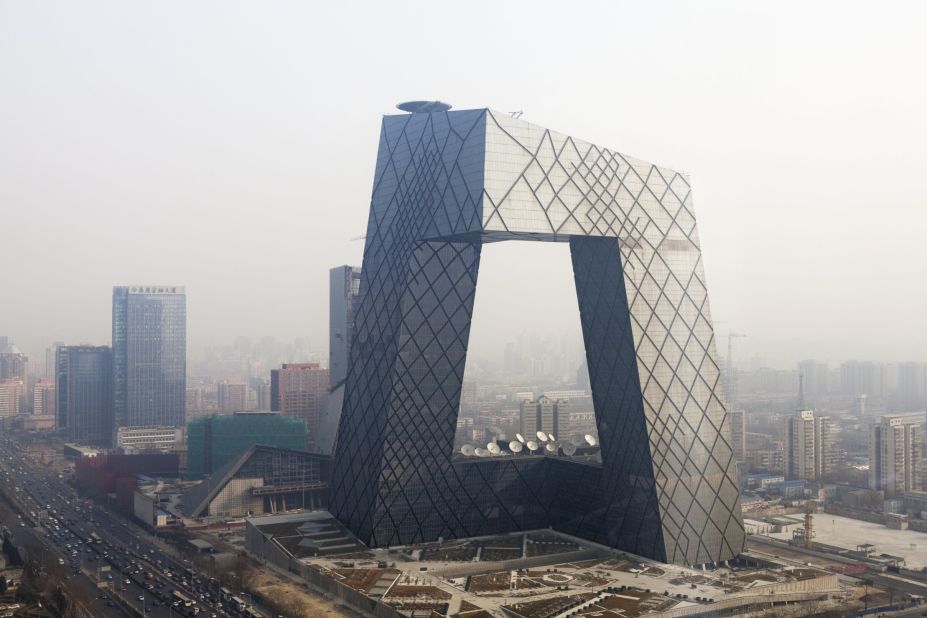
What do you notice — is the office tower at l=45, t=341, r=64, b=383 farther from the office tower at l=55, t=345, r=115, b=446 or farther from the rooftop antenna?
the rooftop antenna

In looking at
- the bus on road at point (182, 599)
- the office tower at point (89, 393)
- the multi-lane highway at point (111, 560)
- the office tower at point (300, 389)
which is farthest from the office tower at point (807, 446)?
the office tower at point (89, 393)

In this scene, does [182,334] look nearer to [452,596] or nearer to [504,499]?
[504,499]

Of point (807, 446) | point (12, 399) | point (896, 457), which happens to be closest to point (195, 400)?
point (12, 399)

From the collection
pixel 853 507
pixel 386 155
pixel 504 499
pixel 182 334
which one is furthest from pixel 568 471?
pixel 182 334

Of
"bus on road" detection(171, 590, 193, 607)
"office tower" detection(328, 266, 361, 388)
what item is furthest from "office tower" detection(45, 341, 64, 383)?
"bus on road" detection(171, 590, 193, 607)

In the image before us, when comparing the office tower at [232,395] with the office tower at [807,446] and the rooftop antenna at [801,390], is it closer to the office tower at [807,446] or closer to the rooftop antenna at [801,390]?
the office tower at [807,446]

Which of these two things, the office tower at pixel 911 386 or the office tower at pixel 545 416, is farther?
the office tower at pixel 545 416
